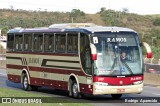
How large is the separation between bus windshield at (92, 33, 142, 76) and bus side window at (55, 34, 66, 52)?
2361 mm

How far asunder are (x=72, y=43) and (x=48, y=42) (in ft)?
7.79

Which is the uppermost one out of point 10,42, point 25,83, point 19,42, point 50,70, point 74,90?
point 19,42

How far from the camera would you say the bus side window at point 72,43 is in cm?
2158

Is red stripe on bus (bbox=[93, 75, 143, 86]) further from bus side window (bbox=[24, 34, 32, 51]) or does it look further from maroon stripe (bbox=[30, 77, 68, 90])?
bus side window (bbox=[24, 34, 32, 51])

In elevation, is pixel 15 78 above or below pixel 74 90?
below

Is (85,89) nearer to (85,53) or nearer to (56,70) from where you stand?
(85,53)

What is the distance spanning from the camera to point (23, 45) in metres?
26.6

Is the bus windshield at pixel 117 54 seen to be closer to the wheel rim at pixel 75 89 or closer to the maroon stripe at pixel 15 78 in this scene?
the wheel rim at pixel 75 89

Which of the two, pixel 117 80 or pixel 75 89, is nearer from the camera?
pixel 117 80

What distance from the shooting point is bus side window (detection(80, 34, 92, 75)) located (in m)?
20.6

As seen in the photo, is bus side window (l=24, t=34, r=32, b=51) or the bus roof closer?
the bus roof

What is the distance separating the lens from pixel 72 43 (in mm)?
21859

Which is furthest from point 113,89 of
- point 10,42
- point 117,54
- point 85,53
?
point 10,42

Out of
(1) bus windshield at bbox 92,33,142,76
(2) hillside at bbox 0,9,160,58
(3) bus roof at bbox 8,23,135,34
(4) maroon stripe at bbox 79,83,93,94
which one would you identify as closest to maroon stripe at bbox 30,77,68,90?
(4) maroon stripe at bbox 79,83,93,94
